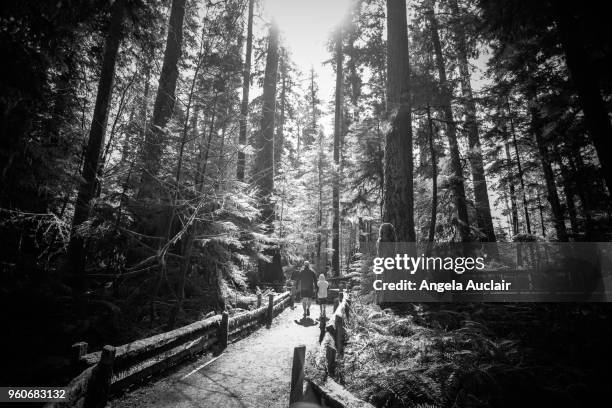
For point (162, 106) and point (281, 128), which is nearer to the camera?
point (162, 106)

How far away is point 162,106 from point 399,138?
27.5 ft

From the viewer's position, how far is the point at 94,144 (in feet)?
26.9

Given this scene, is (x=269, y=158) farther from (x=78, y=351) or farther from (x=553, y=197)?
(x=553, y=197)

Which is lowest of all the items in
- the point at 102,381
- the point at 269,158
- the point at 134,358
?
the point at 102,381

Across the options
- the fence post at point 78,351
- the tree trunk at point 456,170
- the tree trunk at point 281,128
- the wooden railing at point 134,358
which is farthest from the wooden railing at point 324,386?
the tree trunk at point 281,128

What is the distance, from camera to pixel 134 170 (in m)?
7.93

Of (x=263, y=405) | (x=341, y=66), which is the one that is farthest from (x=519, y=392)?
(x=341, y=66)

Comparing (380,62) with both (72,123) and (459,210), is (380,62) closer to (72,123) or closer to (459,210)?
(459,210)

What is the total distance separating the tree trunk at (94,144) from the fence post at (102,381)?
421 cm

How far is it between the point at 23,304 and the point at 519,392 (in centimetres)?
900

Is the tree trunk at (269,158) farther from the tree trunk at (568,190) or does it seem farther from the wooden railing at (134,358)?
the tree trunk at (568,190)

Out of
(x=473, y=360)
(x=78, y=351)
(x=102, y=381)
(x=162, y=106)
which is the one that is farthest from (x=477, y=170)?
(x=78, y=351)

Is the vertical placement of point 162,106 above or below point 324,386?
above

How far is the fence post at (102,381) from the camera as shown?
13.6ft
